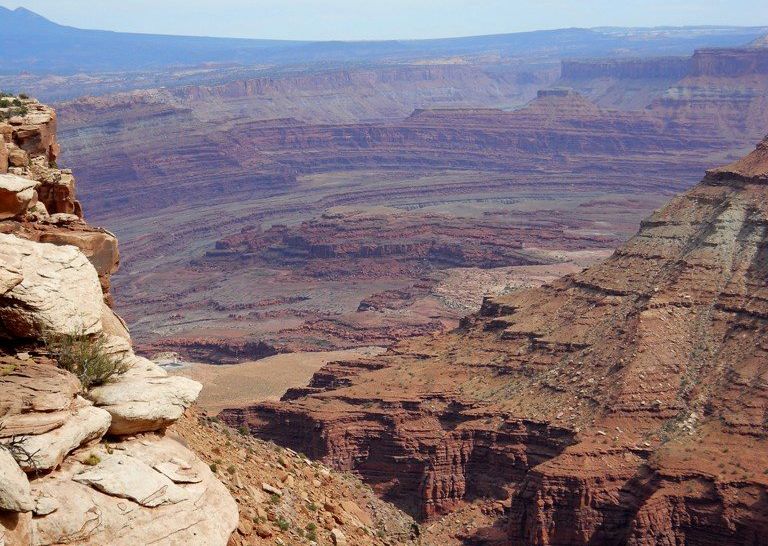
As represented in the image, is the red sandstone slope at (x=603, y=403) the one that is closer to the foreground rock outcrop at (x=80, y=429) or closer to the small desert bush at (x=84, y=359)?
the foreground rock outcrop at (x=80, y=429)

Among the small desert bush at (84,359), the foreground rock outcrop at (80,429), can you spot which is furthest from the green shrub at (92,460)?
the small desert bush at (84,359)

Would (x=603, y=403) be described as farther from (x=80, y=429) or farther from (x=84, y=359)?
(x=80, y=429)

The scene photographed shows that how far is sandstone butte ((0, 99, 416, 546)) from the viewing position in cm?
1625

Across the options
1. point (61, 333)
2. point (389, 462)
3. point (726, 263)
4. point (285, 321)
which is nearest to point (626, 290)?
point (726, 263)

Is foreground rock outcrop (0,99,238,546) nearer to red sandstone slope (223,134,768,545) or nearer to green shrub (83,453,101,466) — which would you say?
green shrub (83,453,101,466)

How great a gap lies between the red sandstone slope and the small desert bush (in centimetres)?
2443

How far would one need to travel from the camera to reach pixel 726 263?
5216 cm

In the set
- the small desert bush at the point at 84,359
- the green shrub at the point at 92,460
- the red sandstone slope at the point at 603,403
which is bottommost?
the red sandstone slope at the point at 603,403

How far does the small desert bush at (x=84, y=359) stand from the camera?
18.2 meters

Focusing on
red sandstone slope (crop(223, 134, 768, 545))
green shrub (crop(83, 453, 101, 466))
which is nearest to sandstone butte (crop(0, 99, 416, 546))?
green shrub (crop(83, 453, 101, 466))

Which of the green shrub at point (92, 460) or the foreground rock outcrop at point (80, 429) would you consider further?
the green shrub at point (92, 460)

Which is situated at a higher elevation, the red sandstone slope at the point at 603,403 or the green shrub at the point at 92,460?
the green shrub at the point at 92,460

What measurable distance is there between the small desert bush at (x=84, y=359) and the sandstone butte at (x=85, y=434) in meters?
0.09

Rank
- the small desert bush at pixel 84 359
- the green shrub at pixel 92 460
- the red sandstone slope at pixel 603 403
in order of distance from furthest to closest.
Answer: the red sandstone slope at pixel 603 403
the small desert bush at pixel 84 359
the green shrub at pixel 92 460
